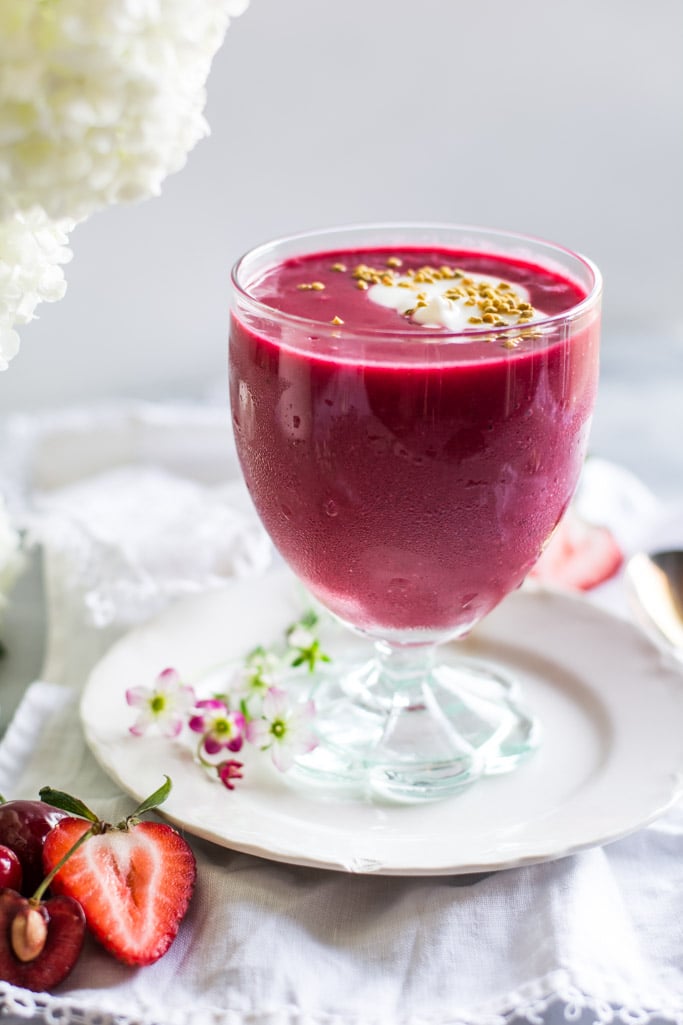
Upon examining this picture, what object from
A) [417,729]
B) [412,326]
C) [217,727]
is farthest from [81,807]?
[412,326]

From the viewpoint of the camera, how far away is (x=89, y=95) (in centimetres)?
89

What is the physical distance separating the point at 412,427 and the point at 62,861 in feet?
1.61

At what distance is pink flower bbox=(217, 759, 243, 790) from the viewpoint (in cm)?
130

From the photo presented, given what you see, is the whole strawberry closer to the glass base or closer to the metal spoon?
the glass base

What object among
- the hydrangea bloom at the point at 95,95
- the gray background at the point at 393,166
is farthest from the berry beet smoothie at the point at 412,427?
the gray background at the point at 393,166

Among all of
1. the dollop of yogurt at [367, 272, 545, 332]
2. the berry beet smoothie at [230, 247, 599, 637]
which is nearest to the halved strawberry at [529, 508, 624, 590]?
the berry beet smoothie at [230, 247, 599, 637]

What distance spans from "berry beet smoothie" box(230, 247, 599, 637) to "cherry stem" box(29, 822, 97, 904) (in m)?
0.36

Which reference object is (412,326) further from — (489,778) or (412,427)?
(489,778)

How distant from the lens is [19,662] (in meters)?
1.68

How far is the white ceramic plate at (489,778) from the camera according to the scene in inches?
46.8

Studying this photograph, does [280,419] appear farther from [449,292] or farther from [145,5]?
[145,5]

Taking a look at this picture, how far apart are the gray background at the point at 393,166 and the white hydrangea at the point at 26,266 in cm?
151

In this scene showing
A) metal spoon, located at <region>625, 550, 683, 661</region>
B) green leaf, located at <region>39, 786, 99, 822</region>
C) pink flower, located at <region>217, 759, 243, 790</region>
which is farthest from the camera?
metal spoon, located at <region>625, 550, 683, 661</region>

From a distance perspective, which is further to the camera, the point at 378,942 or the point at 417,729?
the point at 417,729
